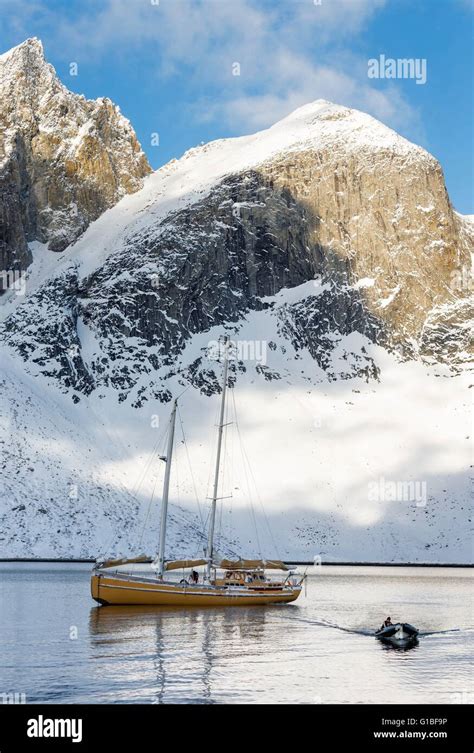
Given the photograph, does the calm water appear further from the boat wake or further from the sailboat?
the sailboat

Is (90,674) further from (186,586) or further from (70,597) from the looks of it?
(70,597)

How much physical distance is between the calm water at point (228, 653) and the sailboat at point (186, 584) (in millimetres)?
1532

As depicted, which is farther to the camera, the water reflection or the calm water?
the water reflection

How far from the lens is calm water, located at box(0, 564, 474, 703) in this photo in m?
49.9

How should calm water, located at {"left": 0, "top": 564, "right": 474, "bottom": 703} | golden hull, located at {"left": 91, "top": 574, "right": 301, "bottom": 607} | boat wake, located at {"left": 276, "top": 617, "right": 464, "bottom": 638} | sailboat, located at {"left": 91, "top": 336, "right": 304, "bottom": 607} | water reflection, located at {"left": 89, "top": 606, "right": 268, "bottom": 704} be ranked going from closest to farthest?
calm water, located at {"left": 0, "top": 564, "right": 474, "bottom": 703} < water reflection, located at {"left": 89, "top": 606, "right": 268, "bottom": 704} < boat wake, located at {"left": 276, "top": 617, "right": 464, "bottom": 638} < golden hull, located at {"left": 91, "top": 574, "right": 301, "bottom": 607} < sailboat, located at {"left": 91, "top": 336, "right": 304, "bottom": 607}

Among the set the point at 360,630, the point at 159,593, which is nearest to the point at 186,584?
the point at 159,593

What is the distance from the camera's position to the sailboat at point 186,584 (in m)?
95.1

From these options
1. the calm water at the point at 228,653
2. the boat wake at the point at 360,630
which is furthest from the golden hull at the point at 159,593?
the boat wake at the point at 360,630

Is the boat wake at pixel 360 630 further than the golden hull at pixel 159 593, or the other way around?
the golden hull at pixel 159 593

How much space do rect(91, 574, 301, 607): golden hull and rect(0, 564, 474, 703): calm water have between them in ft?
4.33

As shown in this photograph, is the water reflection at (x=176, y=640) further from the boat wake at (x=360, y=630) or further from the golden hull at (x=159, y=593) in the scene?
the boat wake at (x=360, y=630)

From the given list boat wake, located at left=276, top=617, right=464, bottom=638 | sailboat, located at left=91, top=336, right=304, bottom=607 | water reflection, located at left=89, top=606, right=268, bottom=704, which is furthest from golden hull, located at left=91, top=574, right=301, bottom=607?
boat wake, located at left=276, top=617, right=464, bottom=638
